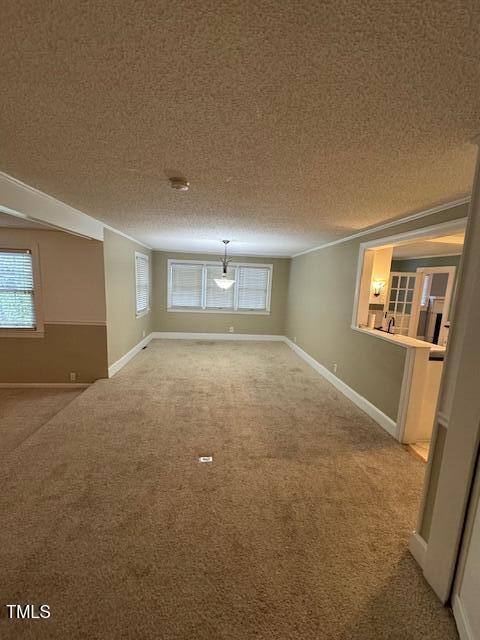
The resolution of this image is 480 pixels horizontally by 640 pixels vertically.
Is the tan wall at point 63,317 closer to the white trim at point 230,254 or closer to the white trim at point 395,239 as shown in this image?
the white trim at point 230,254

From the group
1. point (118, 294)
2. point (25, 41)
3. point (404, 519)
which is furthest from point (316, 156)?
point (118, 294)

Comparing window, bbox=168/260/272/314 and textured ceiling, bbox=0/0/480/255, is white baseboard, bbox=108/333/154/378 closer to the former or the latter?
window, bbox=168/260/272/314

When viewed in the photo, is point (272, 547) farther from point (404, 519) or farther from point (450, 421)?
point (450, 421)

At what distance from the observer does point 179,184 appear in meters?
2.14

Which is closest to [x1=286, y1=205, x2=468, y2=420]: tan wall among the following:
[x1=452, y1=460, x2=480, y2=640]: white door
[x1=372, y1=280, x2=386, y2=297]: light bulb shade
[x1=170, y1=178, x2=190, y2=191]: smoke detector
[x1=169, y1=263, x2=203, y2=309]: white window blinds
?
[x1=372, y1=280, x2=386, y2=297]: light bulb shade

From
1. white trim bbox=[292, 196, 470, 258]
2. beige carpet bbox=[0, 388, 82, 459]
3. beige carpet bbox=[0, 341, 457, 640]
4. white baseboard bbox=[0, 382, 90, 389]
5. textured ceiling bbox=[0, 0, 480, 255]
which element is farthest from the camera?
white baseboard bbox=[0, 382, 90, 389]

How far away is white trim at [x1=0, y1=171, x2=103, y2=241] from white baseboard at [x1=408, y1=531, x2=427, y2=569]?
12.2 ft

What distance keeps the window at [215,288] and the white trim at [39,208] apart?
11.8ft

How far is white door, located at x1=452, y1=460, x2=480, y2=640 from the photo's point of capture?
1197mm

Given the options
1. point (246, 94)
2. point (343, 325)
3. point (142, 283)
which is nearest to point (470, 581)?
point (246, 94)

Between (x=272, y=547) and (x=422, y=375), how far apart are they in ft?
7.35

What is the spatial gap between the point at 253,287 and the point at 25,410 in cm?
546

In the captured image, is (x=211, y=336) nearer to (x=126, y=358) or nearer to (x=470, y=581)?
(x=126, y=358)

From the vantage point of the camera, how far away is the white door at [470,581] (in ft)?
3.93
